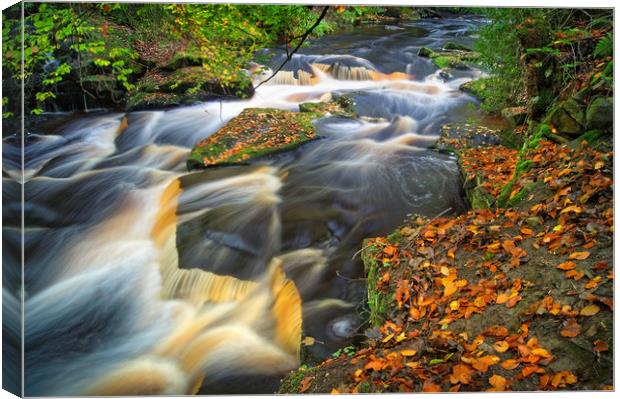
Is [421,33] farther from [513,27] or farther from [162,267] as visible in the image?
[162,267]

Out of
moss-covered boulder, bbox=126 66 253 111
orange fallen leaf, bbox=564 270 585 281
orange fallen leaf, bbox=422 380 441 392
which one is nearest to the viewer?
orange fallen leaf, bbox=422 380 441 392

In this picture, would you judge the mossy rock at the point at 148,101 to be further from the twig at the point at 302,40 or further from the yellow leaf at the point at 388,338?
the yellow leaf at the point at 388,338

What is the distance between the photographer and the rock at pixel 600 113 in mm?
2822

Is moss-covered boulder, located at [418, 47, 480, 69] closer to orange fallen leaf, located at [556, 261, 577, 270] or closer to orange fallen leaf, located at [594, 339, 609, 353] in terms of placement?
orange fallen leaf, located at [556, 261, 577, 270]

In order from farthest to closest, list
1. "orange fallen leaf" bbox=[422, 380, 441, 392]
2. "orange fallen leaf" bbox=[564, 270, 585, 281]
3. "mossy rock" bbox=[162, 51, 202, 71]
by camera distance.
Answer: "mossy rock" bbox=[162, 51, 202, 71] < "orange fallen leaf" bbox=[564, 270, 585, 281] < "orange fallen leaf" bbox=[422, 380, 441, 392]

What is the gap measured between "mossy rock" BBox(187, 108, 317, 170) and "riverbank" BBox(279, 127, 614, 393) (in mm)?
1053

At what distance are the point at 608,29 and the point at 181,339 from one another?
124 inches

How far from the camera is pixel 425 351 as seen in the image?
7.26 ft

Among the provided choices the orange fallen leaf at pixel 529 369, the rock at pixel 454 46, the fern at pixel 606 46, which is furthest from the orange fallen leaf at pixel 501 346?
the rock at pixel 454 46

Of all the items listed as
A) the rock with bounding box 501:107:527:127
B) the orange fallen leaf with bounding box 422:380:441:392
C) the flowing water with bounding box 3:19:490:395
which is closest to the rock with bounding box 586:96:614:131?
the rock with bounding box 501:107:527:127

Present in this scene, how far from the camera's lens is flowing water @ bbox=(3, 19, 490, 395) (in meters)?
2.63

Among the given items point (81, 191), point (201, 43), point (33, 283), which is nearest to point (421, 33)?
point (201, 43)

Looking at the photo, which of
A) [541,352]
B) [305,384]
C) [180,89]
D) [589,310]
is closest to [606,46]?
[589,310]

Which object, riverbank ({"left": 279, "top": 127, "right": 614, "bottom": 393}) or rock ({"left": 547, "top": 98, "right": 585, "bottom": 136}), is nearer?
riverbank ({"left": 279, "top": 127, "right": 614, "bottom": 393})
